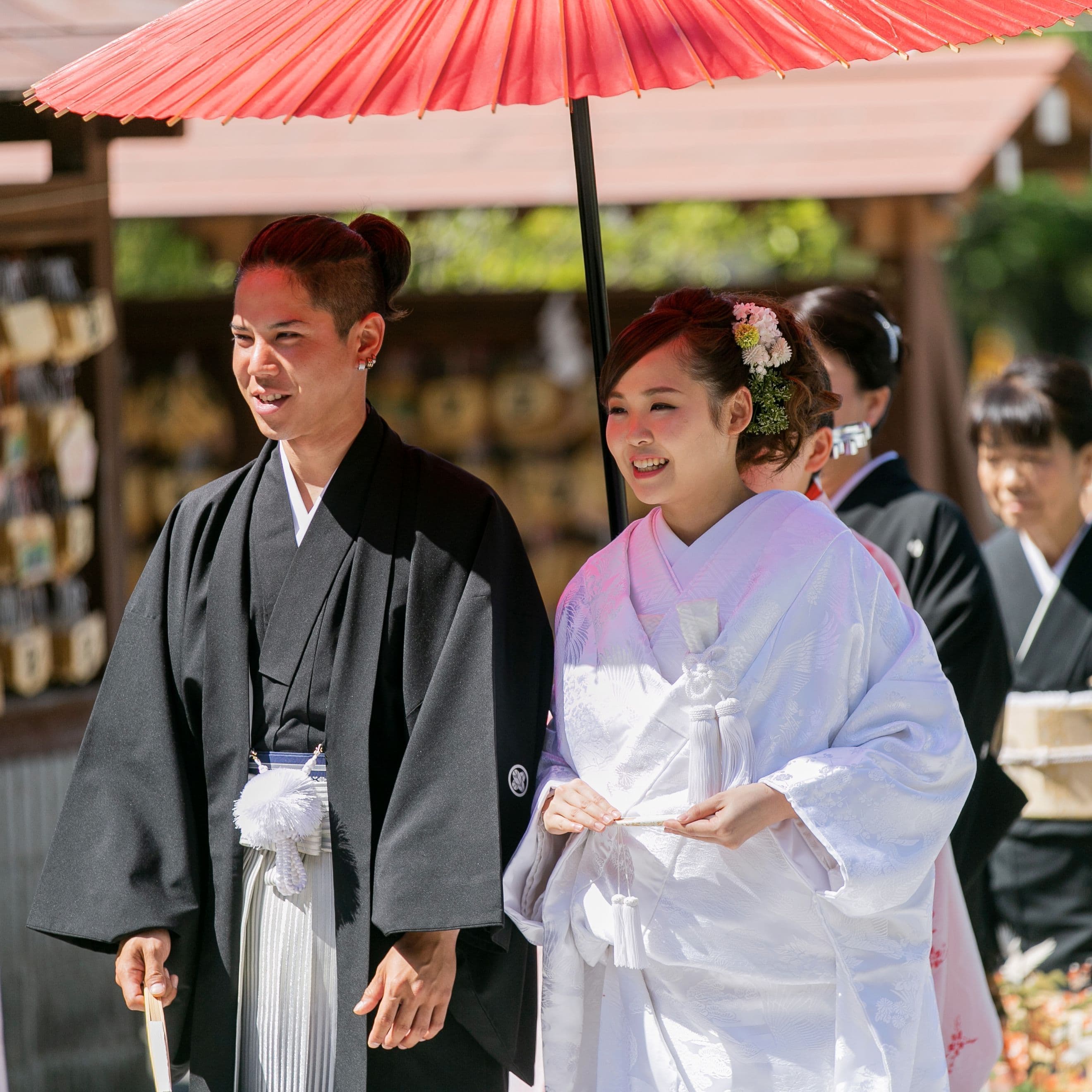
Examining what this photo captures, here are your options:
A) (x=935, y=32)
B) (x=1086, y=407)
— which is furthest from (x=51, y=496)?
(x=935, y=32)

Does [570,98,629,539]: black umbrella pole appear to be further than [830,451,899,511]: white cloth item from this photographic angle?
No

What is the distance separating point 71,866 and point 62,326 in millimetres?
2797

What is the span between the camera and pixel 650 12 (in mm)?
2115

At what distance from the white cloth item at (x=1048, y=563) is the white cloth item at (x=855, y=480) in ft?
2.72

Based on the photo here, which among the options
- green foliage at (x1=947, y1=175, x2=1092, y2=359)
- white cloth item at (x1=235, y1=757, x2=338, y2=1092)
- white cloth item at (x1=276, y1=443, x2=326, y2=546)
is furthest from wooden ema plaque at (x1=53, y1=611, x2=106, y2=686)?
green foliage at (x1=947, y1=175, x2=1092, y2=359)

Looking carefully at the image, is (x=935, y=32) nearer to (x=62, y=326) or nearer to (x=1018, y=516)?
(x=1018, y=516)

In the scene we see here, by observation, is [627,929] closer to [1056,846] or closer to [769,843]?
[769,843]

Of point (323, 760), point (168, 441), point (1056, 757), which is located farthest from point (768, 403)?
point (168, 441)

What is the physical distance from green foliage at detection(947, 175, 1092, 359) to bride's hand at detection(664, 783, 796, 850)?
49.7 ft

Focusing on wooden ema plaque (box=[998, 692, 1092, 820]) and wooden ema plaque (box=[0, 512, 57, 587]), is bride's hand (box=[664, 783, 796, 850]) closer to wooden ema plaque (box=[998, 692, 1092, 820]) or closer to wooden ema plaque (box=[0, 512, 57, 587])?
wooden ema plaque (box=[998, 692, 1092, 820])

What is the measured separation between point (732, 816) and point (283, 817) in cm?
70

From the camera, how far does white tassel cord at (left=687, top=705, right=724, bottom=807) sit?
2094 millimetres

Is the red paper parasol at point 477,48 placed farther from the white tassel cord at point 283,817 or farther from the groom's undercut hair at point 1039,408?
the groom's undercut hair at point 1039,408

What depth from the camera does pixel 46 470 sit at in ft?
15.8
